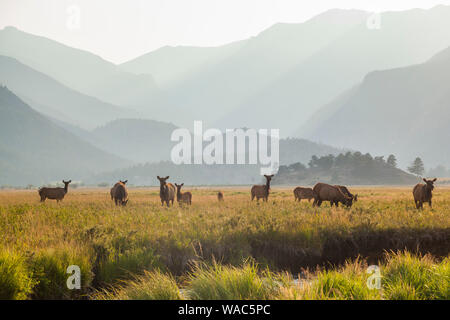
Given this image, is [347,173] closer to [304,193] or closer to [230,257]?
[304,193]

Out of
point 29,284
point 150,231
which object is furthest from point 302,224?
point 29,284

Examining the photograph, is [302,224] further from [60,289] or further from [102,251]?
[60,289]

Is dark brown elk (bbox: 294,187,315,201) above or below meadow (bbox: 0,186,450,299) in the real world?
above

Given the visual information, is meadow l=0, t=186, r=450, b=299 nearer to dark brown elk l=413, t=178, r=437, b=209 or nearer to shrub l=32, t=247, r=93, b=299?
shrub l=32, t=247, r=93, b=299

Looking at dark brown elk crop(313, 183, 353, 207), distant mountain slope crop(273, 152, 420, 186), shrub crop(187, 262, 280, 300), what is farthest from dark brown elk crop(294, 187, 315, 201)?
distant mountain slope crop(273, 152, 420, 186)

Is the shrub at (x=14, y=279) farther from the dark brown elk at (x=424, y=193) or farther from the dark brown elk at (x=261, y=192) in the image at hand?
the dark brown elk at (x=261, y=192)

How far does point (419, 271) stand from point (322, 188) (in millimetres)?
15406

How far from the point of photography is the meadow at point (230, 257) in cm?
829

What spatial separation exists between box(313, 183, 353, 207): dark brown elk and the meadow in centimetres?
601

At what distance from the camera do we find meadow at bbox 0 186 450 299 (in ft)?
27.2

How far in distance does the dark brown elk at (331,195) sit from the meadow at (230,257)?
6.01 metres

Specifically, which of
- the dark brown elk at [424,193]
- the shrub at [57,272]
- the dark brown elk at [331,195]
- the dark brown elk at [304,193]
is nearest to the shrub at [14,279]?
the shrub at [57,272]

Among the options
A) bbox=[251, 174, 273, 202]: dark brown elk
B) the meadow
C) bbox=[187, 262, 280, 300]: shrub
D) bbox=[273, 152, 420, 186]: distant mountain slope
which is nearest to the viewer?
bbox=[187, 262, 280, 300]: shrub
